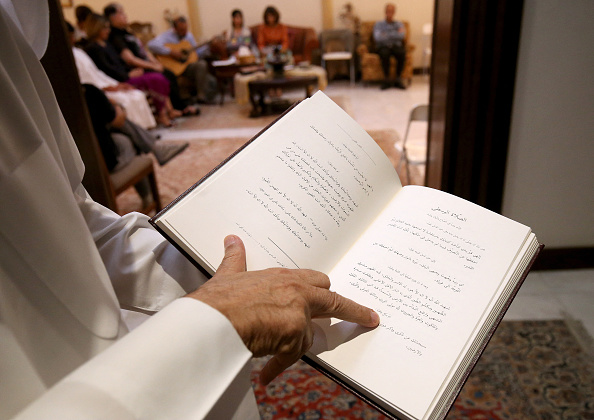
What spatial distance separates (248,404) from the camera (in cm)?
63

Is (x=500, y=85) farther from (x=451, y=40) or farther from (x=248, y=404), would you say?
(x=248, y=404)

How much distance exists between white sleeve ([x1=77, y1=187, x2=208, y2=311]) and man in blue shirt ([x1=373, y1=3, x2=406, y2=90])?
6761mm

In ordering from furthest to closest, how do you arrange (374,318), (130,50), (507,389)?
(130,50) < (507,389) < (374,318)

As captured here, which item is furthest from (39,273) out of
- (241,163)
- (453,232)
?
(453,232)

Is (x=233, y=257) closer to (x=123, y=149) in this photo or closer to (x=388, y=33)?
(x=123, y=149)

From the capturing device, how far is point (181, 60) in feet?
22.4

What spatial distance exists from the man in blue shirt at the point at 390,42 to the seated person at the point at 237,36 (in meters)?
2.10

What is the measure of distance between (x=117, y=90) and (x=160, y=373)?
5033 mm

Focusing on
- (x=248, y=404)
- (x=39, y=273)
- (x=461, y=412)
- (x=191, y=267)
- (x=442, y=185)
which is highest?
(x=39, y=273)

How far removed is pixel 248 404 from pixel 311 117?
0.46m

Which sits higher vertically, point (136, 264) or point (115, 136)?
point (136, 264)

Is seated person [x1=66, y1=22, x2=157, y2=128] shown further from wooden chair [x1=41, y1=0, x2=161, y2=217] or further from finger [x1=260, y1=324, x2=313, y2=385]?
finger [x1=260, y1=324, x2=313, y2=385]

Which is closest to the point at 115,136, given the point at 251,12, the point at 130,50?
the point at 130,50

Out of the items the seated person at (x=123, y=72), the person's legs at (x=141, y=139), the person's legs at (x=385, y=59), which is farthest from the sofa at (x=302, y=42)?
the person's legs at (x=141, y=139)
